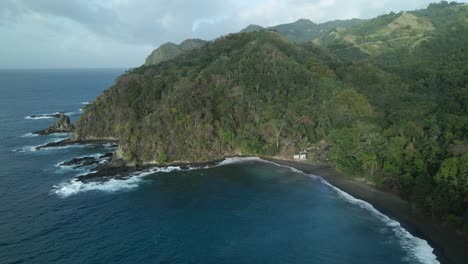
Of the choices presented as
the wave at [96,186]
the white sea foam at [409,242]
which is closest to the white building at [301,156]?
the white sea foam at [409,242]

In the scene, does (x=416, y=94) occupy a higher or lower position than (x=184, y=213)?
higher

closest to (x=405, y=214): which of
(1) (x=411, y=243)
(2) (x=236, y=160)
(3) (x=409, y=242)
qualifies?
(3) (x=409, y=242)

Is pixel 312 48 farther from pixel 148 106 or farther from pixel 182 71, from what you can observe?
pixel 148 106

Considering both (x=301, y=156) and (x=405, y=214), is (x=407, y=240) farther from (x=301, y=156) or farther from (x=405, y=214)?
(x=301, y=156)

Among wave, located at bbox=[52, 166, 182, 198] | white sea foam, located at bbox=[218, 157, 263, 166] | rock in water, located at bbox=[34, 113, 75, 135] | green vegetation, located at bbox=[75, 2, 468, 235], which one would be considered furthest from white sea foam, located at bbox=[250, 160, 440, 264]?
rock in water, located at bbox=[34, 113, 75, 135]

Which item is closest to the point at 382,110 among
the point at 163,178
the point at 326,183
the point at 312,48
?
A: the point at 326,183

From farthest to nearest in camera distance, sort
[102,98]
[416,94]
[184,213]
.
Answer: [102,98], [416,94], [184,213]

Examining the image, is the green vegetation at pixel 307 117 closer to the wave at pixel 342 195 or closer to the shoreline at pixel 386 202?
the shoreline at pixel 386 202
